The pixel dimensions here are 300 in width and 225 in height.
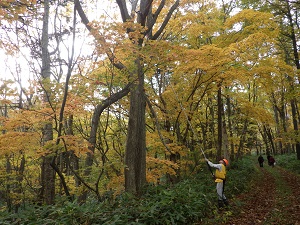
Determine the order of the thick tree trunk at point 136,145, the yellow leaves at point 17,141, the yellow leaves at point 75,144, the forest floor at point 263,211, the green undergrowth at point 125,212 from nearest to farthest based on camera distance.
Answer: the green undergrowth at point 125,212 < the yellow leaves at point 75,144 < the forest floor at point 263,211 < the yellow leaves at point 17,141 < the thick tree trunk at point 136,145

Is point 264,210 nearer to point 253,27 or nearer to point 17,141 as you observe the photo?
point 253,27

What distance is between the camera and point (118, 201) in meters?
6.02

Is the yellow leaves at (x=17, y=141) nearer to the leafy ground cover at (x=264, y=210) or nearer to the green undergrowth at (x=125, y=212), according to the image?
the green undergrowth at (x=125, y=212)

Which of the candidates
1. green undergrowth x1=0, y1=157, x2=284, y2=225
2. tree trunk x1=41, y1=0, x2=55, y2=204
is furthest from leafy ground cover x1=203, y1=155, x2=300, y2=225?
tree trunk x1=41, y1=0, x2=55, y2=204

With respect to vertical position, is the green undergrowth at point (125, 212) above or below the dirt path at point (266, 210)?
above

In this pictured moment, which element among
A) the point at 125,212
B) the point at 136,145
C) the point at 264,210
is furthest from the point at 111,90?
the point at 264,210

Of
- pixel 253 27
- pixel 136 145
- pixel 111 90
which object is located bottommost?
pixel 136 145

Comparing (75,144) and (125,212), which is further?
(75,144)

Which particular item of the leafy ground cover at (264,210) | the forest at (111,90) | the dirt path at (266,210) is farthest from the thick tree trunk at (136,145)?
the dirt path at (266,210)

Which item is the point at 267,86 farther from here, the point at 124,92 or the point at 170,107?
the point at 124,92

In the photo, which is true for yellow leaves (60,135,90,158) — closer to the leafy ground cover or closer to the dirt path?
the leafy ground cover

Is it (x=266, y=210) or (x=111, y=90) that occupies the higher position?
(x=111, y=90)

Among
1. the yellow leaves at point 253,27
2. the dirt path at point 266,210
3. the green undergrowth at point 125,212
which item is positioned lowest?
the dirt path at point 266,210

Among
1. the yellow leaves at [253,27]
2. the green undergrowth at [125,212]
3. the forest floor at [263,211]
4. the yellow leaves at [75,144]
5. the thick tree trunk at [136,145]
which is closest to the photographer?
the green undergrowth at [125,212]
